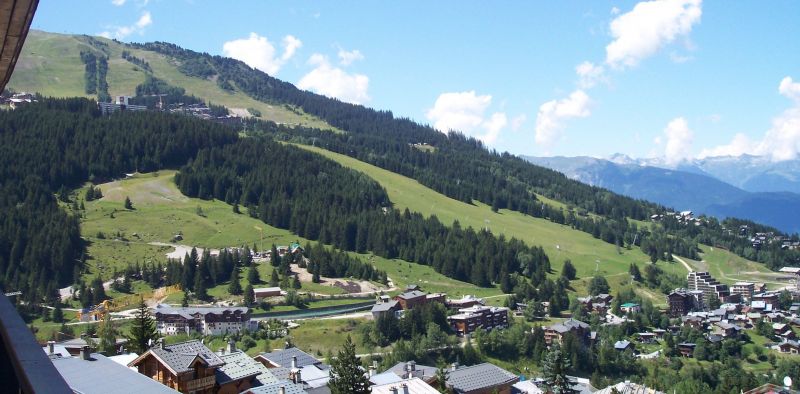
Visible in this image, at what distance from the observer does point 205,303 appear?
316ft

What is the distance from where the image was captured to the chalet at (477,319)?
9094cm

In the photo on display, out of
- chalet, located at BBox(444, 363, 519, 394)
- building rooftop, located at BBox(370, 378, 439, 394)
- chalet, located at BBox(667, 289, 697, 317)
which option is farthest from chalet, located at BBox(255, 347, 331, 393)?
chalet, located at BBox(667, 289, 697, 317)

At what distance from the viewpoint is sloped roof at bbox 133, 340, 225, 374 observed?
3562 centimetres

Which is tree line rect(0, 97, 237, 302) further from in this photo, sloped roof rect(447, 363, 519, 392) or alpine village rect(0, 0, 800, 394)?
sloped roof rect(447, 363, 519, 392)

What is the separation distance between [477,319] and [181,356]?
2347 inches

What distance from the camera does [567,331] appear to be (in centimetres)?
8888

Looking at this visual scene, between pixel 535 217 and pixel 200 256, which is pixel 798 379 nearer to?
pixel 200 256

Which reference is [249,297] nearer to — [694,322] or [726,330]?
[694,322]

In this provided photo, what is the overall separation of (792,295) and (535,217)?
6979 cm

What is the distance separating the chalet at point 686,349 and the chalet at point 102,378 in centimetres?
8013

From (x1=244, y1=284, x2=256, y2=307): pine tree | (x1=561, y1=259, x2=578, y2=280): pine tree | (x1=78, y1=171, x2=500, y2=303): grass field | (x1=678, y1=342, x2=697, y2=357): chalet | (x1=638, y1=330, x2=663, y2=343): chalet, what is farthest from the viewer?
(x1=561, y1=259, x2=578, y2=280): pine tree

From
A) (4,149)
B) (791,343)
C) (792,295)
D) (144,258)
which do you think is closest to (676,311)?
(791,343)

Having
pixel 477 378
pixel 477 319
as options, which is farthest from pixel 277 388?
pixel 477 319

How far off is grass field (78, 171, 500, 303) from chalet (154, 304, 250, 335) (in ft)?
49.7
